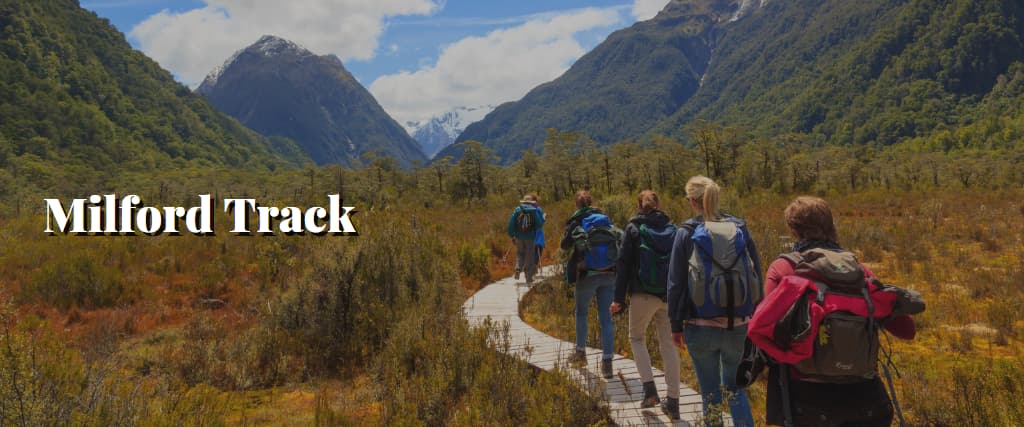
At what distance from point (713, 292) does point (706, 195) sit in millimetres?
680

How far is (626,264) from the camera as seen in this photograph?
407 centimetres

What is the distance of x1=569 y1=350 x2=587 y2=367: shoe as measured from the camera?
A: 17.3 feet

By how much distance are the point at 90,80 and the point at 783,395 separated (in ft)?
470

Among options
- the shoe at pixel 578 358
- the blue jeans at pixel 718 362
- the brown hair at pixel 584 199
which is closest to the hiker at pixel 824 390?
the blue jeans at pixel 718 362

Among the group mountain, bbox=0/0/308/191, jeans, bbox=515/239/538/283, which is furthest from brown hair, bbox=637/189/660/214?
mountain, bbox=0/0/308/191

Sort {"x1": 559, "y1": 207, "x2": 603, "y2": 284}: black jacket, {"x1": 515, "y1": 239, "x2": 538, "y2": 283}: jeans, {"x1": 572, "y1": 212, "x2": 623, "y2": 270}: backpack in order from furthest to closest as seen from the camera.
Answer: {"x1": 515, "y1": 239, "x2": 538, "y2": 283}: jeans
{"x1": 559, "y1": 207, "x2": 603, "y2": 284}: black jacket
{"x1": 572, "y1": 212, "x2": 623, "y2": 270}: backpack

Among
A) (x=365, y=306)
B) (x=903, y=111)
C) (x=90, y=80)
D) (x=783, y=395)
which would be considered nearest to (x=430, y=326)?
(x=365, y=306)

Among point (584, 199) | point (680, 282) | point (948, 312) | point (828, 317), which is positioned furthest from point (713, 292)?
point (948, 312)

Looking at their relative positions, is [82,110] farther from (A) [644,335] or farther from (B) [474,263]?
(A) [644,335]

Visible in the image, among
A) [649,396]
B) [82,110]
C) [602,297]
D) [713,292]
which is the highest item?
[82,110]

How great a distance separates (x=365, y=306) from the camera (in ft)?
21.2

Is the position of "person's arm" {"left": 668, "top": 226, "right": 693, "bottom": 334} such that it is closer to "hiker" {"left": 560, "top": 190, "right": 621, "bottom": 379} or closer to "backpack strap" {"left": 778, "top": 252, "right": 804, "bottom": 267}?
"backpack strap" {"left": 778, "top": 252, "right": 804, "bottom": 267}

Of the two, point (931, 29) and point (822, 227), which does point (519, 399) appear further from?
point (931, 29)

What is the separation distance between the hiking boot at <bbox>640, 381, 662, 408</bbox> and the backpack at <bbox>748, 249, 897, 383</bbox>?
201 cm
